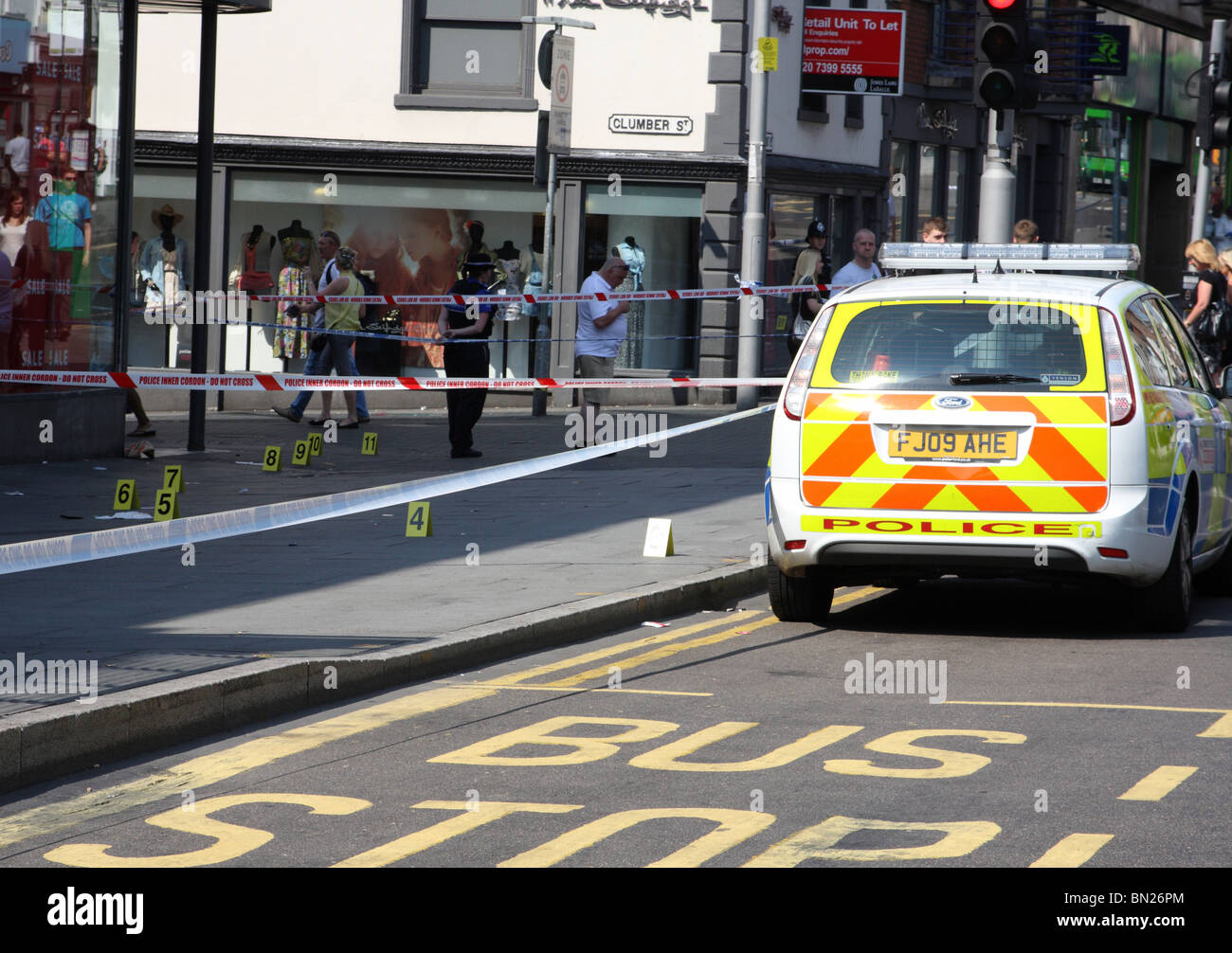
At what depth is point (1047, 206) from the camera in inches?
1393

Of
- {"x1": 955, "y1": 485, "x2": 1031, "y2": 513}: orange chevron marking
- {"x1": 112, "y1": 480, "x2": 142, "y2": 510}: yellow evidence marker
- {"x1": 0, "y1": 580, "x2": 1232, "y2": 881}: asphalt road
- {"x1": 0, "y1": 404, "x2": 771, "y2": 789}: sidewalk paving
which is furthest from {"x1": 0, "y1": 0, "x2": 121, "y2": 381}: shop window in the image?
{"x1": 955, "y1": 485, "x2": 1031, "y2": 513}: orange chevron marking

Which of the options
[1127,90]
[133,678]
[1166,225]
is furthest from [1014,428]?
[1166,225]

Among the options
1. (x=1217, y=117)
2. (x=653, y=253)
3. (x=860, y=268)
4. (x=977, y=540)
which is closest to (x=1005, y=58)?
(x=860, y=268)

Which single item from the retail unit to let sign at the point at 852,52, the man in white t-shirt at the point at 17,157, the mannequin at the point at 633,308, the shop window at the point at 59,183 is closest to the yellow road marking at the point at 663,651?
the shop window at the point at 59,183

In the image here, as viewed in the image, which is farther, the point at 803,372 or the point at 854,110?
the point at 854,110

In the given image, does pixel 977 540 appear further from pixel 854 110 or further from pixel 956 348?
pixel 854 110

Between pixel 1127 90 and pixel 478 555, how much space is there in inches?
1142

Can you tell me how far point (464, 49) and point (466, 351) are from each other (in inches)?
306

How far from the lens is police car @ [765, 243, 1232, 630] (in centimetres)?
891

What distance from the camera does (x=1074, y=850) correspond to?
18.1ft

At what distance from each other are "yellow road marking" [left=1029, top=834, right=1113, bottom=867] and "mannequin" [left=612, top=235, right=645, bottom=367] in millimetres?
18200

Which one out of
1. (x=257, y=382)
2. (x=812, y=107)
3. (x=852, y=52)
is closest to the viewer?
(x=257, y=382)

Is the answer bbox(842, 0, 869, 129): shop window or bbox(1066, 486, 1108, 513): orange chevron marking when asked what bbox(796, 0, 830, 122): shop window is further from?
bbox(1066, 486, 1108, 513): orange chevron marking

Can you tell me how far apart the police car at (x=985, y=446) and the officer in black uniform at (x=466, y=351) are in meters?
7.48
